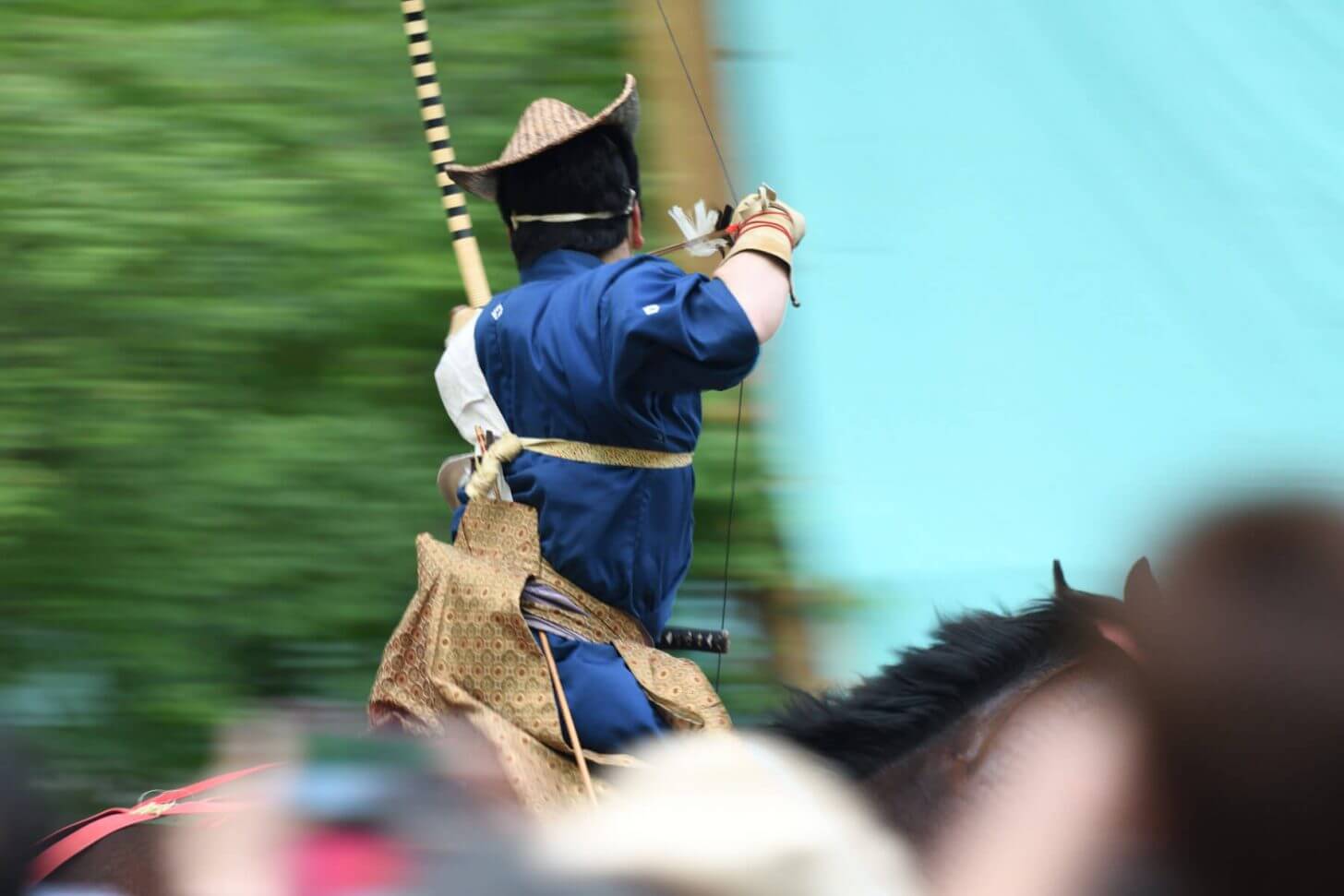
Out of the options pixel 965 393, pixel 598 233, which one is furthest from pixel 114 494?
pixel 965 393

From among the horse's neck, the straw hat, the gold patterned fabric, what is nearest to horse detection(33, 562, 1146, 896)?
the horse's neck

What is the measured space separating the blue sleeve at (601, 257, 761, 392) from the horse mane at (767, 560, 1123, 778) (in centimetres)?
49

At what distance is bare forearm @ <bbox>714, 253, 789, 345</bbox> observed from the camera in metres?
2.22

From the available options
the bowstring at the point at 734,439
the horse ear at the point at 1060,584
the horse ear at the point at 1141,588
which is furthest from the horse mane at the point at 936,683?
the bowstring at the point at 734,439

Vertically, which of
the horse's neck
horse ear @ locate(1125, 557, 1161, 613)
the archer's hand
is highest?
the archer's hand

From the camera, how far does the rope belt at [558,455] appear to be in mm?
2324

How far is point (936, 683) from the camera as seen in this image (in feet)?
6.53

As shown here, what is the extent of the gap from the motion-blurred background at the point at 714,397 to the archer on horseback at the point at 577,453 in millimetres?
973

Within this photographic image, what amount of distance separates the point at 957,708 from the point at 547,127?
3.66ft

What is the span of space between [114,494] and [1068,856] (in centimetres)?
269

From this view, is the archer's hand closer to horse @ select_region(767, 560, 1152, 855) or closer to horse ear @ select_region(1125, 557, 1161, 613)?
horse @ select_region(767, 560, 1152, 855)

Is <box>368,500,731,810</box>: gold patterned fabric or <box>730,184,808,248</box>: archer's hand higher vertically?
<box>730,184,808,248</box>: archer's hand

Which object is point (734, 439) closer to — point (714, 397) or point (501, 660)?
point (714, 397)

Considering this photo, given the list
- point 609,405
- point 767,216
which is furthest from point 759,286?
point 609,405
